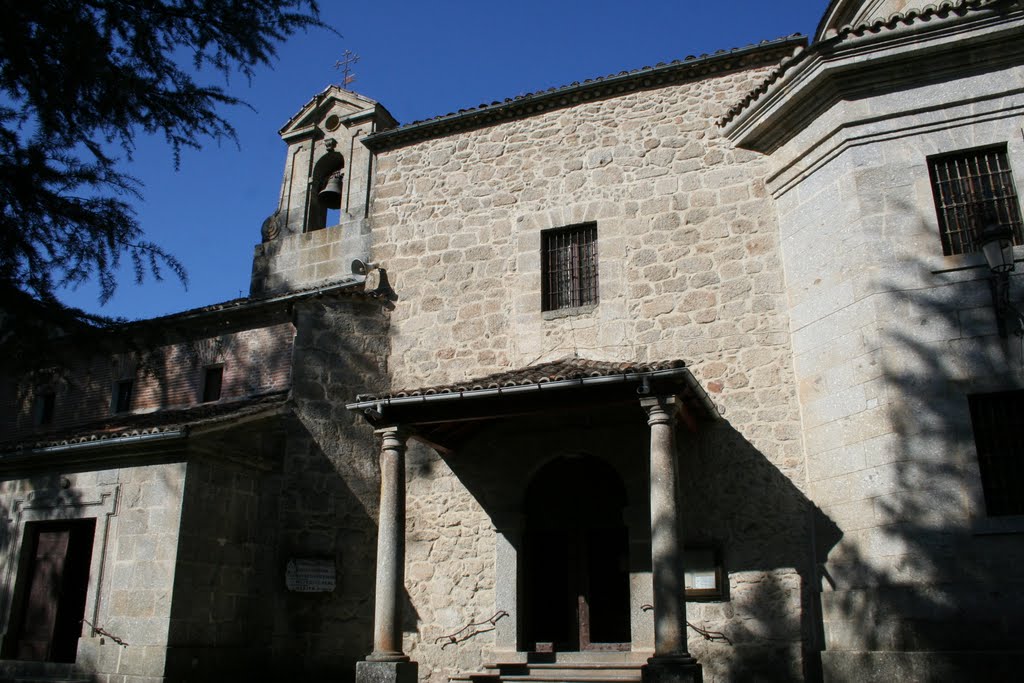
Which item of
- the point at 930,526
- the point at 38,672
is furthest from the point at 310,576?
the point at 930,526

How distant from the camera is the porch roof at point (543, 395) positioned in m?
8.59

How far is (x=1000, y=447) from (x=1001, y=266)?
A: 1.64 meters

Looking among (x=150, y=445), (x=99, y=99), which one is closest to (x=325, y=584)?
(x=150, y=445)

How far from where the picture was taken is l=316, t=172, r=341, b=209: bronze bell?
1461 centimetres

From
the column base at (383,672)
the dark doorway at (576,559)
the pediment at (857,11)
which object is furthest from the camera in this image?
the pediment at (857,11)

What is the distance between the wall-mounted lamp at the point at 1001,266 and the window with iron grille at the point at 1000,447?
24.7 inches

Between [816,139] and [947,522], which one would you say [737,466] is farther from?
[816,139]

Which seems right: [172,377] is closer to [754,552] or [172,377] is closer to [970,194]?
[754,552]

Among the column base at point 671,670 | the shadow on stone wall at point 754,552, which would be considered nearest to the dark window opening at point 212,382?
the shadow on stone wall at point 754,552

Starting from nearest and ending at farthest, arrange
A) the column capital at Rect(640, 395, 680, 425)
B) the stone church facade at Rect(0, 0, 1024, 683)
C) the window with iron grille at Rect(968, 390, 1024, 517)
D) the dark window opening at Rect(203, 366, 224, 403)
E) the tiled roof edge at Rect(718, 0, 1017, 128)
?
the window with iron grille at Rect(968, 390, 1024, 517), the stone church facade at Rect(0, 0, 1024, 683), the column capital at Rect(640, 395, 680, 425), the tiled roof edge at Rect(718, 0, 1017, 128), the dark window opening at Rect(203, 366, 224, 403)

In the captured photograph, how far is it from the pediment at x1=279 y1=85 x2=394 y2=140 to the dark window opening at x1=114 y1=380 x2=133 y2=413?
489cm

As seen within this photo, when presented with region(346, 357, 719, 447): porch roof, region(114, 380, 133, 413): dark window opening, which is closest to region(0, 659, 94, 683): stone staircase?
region(114, 380, 133, 413): dark window opening

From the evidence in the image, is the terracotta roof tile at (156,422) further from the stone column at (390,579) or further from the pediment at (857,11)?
the pediment at (857,11)

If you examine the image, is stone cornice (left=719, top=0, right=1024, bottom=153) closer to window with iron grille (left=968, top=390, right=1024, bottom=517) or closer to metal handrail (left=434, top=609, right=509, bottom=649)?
window with iron grille (left=968, top=390, right=1024, bottom=517)
